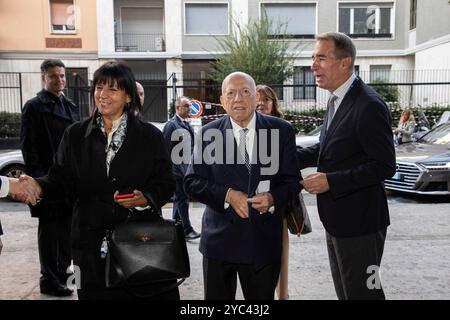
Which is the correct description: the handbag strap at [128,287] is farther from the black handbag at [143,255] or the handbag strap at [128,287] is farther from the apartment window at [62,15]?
the apartment window at [62,15]

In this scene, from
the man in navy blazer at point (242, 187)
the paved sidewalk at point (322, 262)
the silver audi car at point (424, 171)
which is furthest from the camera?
the silver audi car at point (424, 171)

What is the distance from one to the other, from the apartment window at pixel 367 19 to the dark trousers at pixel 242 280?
1044 inches

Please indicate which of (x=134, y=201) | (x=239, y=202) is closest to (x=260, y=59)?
(x=239, y=202)

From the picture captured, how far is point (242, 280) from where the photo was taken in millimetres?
2703

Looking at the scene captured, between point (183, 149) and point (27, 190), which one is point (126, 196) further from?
point (183, 149)

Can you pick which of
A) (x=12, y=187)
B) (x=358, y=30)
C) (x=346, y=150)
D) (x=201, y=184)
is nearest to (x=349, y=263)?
(x=346, y=150)

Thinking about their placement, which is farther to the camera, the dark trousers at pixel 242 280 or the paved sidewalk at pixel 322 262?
the paved sidewalk at pixel 322 262

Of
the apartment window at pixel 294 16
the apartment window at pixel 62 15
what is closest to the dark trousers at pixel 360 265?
the apartment window at pixel 294 16

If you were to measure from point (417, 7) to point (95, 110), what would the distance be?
27.6m

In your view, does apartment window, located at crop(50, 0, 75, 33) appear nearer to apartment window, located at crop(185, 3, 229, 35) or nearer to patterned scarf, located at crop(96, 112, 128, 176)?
apartment window, located at crop(185, 3, 229, 35)

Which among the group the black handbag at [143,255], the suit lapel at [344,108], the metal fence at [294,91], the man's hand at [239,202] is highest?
the metal fence at [294,91]

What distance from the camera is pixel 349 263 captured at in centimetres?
268

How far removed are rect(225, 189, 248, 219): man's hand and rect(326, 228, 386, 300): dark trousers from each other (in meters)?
0.63

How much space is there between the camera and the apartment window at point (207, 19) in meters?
26.3
